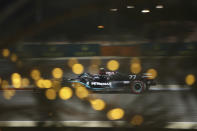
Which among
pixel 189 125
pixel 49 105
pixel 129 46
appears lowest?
pixel 189 125

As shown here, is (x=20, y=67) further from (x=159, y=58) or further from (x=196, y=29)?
(x=196, y=29)

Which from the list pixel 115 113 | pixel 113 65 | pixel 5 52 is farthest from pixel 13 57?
pixel 115 113

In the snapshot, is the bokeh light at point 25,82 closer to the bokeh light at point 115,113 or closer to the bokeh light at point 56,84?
the bokeh light at point 56,84

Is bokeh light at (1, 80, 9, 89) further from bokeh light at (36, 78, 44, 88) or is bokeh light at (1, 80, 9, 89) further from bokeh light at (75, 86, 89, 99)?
bokeh light at (75, 86, 89, 99)

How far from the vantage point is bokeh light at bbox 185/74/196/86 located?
2074mm

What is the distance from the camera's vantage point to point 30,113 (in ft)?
7.13

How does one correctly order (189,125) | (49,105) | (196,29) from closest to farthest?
(196,29) < (49,105) < (189,125)

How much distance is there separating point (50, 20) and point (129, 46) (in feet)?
1.57

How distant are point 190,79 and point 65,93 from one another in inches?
29.6

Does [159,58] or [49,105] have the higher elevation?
[159,58]

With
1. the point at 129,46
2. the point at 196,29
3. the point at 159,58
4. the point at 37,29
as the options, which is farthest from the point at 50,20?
the point at 196,29

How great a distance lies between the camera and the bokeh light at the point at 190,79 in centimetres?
207

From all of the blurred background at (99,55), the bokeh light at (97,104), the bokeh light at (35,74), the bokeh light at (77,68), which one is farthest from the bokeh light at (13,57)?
the bokeh light at (97,104)

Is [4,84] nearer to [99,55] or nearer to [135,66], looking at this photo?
[99,55]
